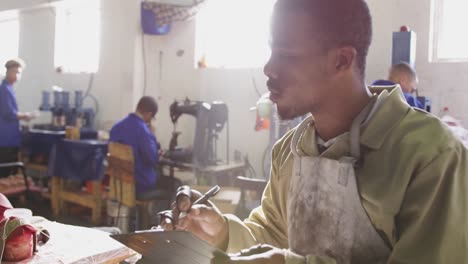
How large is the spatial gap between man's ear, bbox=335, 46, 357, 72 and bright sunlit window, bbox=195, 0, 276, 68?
3.38m

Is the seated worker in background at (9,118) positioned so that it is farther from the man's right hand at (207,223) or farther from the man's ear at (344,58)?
the man's ear at (344,58)

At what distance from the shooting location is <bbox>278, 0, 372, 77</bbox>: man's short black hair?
988 mm

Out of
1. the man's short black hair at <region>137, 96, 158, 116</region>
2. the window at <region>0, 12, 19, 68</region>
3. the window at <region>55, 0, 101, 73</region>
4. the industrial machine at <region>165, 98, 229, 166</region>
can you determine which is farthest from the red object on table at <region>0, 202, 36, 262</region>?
the window at <region>0, 12, 19, 68</region>

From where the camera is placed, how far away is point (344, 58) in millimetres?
1003

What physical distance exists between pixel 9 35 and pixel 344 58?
754 cm

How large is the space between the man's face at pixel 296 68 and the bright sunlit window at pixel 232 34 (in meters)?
3.35

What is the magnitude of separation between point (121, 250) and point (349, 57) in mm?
1056

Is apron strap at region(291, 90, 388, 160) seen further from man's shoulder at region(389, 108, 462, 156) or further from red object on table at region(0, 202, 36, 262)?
red object on table at region(0, 202, 36, 262)

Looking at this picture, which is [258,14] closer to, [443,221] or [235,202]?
[235,202]

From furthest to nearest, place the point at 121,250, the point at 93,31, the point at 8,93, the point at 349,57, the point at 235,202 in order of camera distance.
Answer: the point at 93,31 → the point at 8,93 → the point at 235,202 → the point at 121,250 → the point at 349,57

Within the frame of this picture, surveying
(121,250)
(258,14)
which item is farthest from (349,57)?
(258,14)

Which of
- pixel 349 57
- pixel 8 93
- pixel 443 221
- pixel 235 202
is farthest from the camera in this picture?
pixel 8 93

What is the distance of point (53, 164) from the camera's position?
444 centimetres

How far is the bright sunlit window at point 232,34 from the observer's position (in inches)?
→ 175
